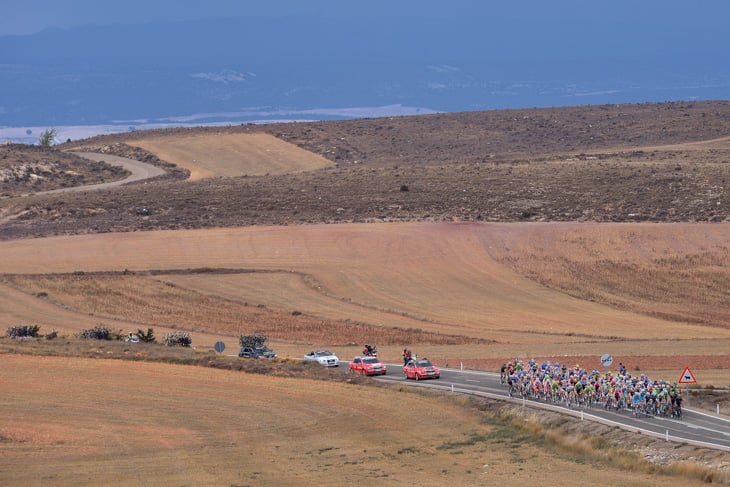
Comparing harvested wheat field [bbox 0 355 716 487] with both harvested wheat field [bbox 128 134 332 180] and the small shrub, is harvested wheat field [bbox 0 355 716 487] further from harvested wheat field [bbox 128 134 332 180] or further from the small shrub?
harvested wheat field [bbox 128 134 332 180]

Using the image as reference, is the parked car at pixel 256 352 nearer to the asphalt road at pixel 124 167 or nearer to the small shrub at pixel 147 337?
the small shrub at pixel 147 337

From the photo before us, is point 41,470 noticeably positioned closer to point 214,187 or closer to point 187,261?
point 187,261

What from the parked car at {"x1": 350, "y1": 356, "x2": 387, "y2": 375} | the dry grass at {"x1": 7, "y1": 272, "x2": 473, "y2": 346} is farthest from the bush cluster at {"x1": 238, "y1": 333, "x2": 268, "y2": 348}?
the parked car at {"x1": 350, "y1": 356, "x2": 387, "y2": 375}

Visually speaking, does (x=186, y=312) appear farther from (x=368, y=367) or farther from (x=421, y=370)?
(x=421, y=370)

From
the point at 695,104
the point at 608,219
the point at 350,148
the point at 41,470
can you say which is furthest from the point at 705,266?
the point at 695,104

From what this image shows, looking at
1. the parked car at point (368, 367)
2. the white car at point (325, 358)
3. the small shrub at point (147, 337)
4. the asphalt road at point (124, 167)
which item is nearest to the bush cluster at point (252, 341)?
the white car at point (325, 358)

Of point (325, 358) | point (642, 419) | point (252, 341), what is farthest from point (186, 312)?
point (642, 419)
